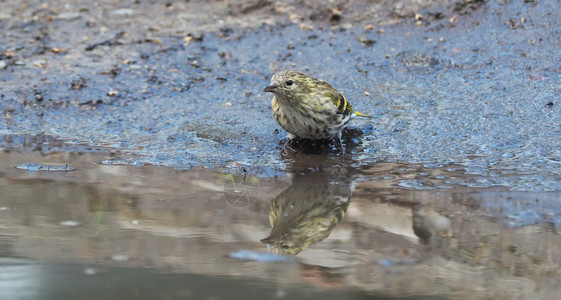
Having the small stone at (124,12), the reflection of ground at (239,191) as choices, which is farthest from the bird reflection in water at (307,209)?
the small stone at (124,12)

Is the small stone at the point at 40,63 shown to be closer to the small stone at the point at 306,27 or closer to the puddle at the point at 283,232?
the puddle at the point at 283,232

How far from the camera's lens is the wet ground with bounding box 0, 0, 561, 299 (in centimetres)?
384

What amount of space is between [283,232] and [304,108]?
6.32ft

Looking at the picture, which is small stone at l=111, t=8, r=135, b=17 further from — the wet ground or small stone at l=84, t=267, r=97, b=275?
small stone at l=84, t=267, r=97, b=275

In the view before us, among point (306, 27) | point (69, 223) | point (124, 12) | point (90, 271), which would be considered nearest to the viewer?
point (90, 271)

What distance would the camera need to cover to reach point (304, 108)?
6.08 meters

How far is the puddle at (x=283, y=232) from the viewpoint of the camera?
3.69 m

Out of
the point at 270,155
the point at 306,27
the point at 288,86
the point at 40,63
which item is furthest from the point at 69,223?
the point at 306,27

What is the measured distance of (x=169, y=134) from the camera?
6941mm

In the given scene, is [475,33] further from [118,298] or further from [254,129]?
[118,298]

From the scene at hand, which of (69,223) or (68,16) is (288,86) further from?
(68,16)

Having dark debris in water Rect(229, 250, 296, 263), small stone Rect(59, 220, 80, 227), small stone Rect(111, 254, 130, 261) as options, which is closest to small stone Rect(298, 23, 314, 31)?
small stone Rect(59, 220, 80, 227)

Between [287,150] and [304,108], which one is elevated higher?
[304,108]

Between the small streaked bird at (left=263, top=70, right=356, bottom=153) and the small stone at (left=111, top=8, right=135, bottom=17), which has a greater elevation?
the small stone at (left=111, top=8, right=135, bottom=17)
